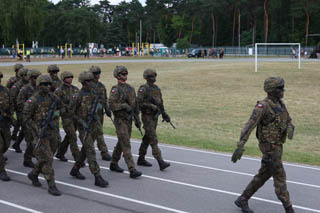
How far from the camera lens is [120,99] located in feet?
30.5

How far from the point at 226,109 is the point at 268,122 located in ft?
42.8

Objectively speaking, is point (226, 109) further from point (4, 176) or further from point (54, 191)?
point (54, 191)

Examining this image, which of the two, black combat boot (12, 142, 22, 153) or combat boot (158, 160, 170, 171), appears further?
black combat boot (12, 142, 22, 153)

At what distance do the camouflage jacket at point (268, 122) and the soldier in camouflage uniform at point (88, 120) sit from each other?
3094 millimetres

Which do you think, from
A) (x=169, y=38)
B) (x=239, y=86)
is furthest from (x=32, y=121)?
(x=169, y=38)

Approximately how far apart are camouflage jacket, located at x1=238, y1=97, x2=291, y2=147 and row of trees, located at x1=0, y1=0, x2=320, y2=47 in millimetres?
61036

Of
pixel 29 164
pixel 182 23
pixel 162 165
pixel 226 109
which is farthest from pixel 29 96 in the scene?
pixel 182 23

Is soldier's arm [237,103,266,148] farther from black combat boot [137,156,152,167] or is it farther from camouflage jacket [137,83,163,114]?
black combat boot [137,156,152,167]

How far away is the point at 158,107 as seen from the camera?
9.88m

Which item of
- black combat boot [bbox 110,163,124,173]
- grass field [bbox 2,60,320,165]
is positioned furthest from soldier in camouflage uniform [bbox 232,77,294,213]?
grass field [bbox 2,60,320,165]

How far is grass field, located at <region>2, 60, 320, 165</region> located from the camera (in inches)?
525

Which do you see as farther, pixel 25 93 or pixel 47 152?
pixel 25 93

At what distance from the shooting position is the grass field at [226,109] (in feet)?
43.8

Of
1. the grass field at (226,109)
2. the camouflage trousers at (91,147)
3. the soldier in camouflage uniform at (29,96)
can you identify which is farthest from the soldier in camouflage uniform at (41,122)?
the grass field at (226,109)
